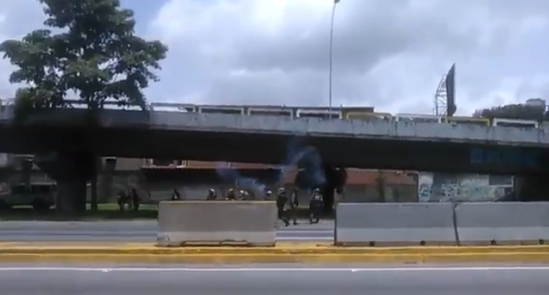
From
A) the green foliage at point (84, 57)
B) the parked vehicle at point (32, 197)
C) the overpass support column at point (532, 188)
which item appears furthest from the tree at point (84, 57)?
the overpass support column at point (532, 188)

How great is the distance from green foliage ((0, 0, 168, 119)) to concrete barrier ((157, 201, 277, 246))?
27204 mm

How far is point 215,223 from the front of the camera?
16.6 metres

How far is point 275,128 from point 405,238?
26.9 m

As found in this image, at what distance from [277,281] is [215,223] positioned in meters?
4.07

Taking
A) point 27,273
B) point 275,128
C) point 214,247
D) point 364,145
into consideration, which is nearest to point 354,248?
point 214,247

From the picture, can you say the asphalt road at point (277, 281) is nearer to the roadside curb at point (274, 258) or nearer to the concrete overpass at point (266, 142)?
the roadside curb at point (274, 258)

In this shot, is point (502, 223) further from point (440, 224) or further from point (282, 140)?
A: point (282, 140)

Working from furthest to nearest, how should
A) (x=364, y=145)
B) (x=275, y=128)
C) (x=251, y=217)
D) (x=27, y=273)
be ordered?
(x=364, y=145) < (x=275, y=128) < (x=251, y=217) < (x=27, y=273)

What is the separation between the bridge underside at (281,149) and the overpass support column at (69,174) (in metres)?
0.55

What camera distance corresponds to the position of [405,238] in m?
17.0

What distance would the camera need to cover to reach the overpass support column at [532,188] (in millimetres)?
53344

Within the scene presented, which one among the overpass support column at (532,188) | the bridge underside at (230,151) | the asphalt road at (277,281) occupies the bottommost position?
the asphalt road at (277,281)

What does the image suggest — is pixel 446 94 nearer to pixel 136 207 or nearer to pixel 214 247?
pixel 136 207

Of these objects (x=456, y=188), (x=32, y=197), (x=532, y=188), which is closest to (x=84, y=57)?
(x=32, y=197)
